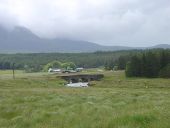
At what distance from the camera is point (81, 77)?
14938 cm

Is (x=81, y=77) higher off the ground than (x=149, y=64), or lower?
lower

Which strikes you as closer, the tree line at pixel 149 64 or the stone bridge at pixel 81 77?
the tree line at pixel 149 64

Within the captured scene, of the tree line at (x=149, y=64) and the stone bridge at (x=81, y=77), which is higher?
the tree line at (x=149, y=64)

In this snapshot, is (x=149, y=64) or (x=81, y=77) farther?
(x=81, y=77)

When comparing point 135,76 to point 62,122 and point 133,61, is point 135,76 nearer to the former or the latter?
point 133,61

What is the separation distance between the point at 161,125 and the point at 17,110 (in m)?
12.3

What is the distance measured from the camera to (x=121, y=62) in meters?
176

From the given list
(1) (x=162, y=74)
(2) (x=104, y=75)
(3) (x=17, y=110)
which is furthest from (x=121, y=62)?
(3) (x=17, y=110)

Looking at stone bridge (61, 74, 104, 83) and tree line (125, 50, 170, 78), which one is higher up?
tree line (125, 50, 170, 78)

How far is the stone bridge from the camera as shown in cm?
13988

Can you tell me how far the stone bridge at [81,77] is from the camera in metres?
140

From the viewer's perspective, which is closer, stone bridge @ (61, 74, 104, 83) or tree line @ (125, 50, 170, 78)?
tree line @ (125, 50, 170, 78)

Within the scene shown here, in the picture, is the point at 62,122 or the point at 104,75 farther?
the point at 104,75

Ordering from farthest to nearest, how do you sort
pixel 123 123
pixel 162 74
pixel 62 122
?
1. pixel 162 74
2. pixel 62 122
3. pixel 123 123
